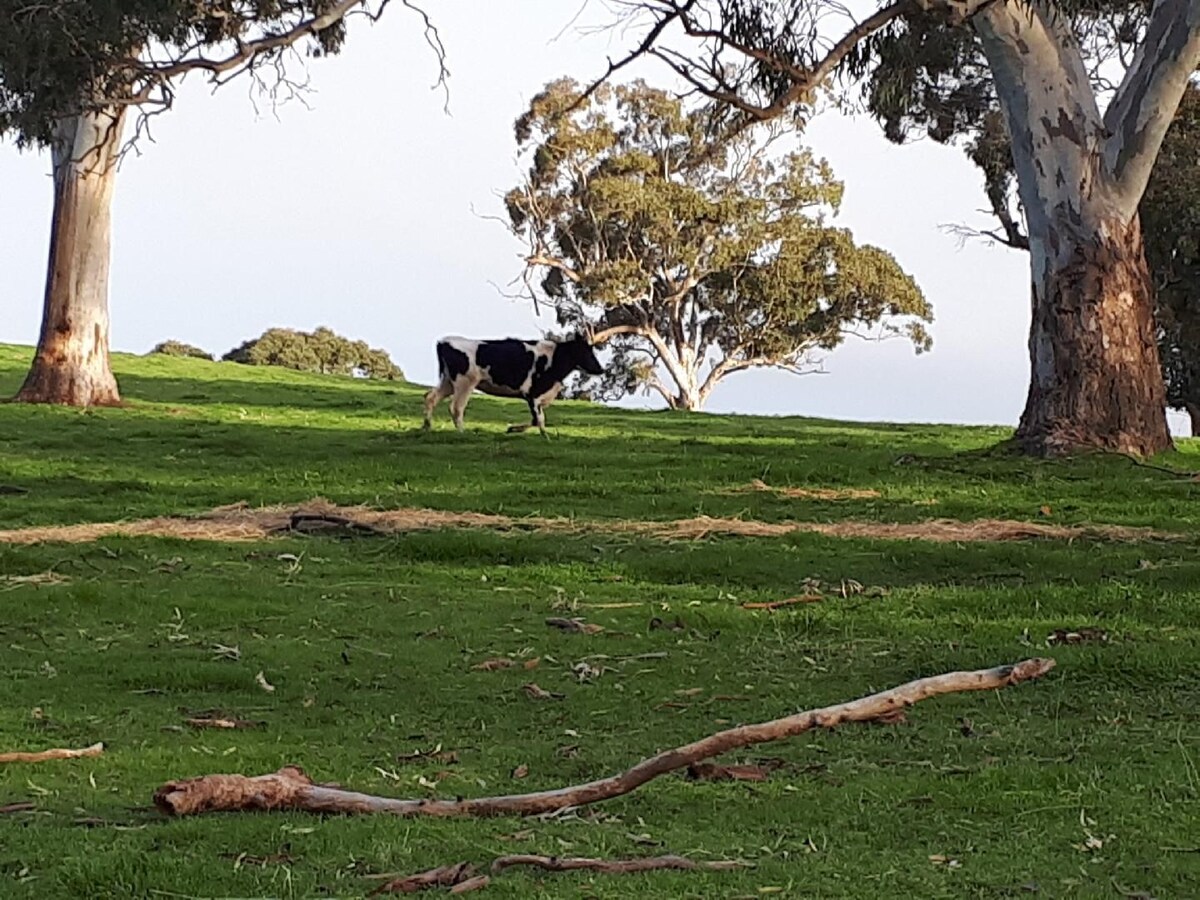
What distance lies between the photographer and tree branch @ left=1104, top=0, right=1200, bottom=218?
1880 cm

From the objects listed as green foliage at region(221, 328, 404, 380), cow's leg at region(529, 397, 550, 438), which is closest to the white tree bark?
cow's leg at region(529, 397, 550, 438)

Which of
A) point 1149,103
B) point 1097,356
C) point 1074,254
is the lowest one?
point 1097,356

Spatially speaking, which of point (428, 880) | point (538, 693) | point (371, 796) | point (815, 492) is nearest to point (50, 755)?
point (371, 796)

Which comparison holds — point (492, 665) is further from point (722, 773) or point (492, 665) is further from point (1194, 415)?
point (1194, 415)

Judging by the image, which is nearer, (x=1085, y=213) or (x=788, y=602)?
(x=788, y=602)

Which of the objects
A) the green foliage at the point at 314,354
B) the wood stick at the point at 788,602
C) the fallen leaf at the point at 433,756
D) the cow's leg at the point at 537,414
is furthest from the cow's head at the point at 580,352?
the green foliage at the point at 314,354

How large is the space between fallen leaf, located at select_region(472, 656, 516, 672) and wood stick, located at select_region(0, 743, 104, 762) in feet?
7.87

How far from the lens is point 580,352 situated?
2553 centimetres

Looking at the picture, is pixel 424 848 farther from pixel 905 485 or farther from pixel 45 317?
pixel 45 317

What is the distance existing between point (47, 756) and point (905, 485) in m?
12.1

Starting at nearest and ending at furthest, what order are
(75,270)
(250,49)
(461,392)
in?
(250,49), (461,392), (75,270)

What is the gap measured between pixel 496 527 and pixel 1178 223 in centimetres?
2355

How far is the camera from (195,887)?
14.3ft

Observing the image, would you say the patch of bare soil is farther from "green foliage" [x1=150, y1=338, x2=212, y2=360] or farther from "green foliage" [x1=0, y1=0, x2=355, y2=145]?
"green foliage" [x1=150, y1=338, x2=212, y2=360]
